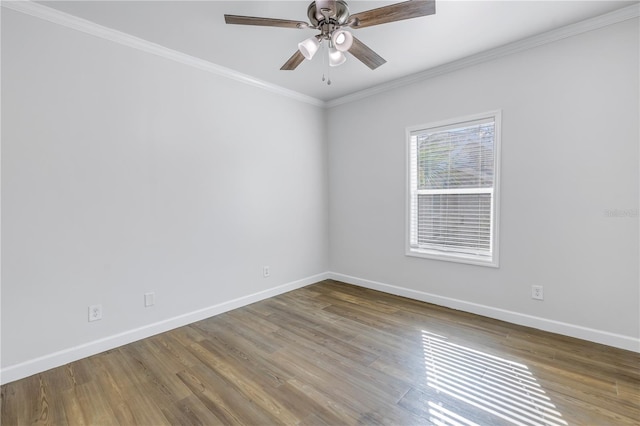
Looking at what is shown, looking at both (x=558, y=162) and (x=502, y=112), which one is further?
(x=502, y=112)

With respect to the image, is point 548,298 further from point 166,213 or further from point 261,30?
point 166,213

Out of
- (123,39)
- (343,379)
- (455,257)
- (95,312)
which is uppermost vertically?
(123,39)

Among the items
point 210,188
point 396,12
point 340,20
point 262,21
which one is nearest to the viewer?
point 396,12

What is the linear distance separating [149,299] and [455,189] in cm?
330

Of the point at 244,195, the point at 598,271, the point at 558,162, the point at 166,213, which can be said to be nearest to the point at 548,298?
the point at 598,271

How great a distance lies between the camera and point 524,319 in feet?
9.06

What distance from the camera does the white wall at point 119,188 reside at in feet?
6.82

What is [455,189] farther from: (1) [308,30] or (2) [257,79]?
(2) [257,79]

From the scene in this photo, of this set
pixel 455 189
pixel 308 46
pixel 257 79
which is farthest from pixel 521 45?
pixel 257 79

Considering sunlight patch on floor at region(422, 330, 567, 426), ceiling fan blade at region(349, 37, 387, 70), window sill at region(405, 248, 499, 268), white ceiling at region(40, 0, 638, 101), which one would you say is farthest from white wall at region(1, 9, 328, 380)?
sunlight patch on floor at region(422, 330, 567, 426)

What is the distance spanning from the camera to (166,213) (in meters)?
2.79

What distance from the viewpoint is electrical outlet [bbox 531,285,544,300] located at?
2680mm

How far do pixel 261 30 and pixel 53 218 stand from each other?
7.24 feet

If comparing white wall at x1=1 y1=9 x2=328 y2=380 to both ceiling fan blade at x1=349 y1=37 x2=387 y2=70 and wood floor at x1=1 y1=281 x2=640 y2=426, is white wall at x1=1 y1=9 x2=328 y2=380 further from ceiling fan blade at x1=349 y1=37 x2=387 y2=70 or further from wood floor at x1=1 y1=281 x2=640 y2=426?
ceiling fan blade at x1=349 y1=37 x2=387 y2=70
